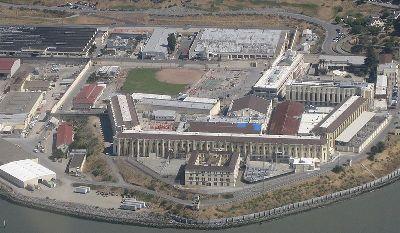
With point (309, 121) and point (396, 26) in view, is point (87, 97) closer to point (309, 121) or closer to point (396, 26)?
point (309, 121)

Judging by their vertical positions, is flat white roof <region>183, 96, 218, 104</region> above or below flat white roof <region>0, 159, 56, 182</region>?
above

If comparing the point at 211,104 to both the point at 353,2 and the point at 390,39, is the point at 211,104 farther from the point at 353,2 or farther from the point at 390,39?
the point at 353,2

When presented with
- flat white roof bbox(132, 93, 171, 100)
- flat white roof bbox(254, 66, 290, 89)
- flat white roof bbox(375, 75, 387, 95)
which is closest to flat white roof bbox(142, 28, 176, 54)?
flat white roof bbox(132, 93, 171, 100)

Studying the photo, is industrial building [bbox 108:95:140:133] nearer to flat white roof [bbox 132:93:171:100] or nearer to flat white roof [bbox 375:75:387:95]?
flat white roof [bbox 132:93:171:100]

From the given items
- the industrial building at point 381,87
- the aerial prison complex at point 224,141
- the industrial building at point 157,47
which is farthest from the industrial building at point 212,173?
the industrial building at point 157,47

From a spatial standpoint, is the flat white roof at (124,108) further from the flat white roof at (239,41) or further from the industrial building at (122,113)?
the flat white roof at (239,41)

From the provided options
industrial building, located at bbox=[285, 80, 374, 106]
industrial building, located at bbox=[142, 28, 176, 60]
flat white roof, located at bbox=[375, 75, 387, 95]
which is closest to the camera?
industrial building, located at bbox=[285, 80, 374, 106]

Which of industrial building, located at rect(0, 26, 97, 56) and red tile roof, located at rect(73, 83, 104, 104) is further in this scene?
industrial building, located at rect(0, 26, 97, 56)
